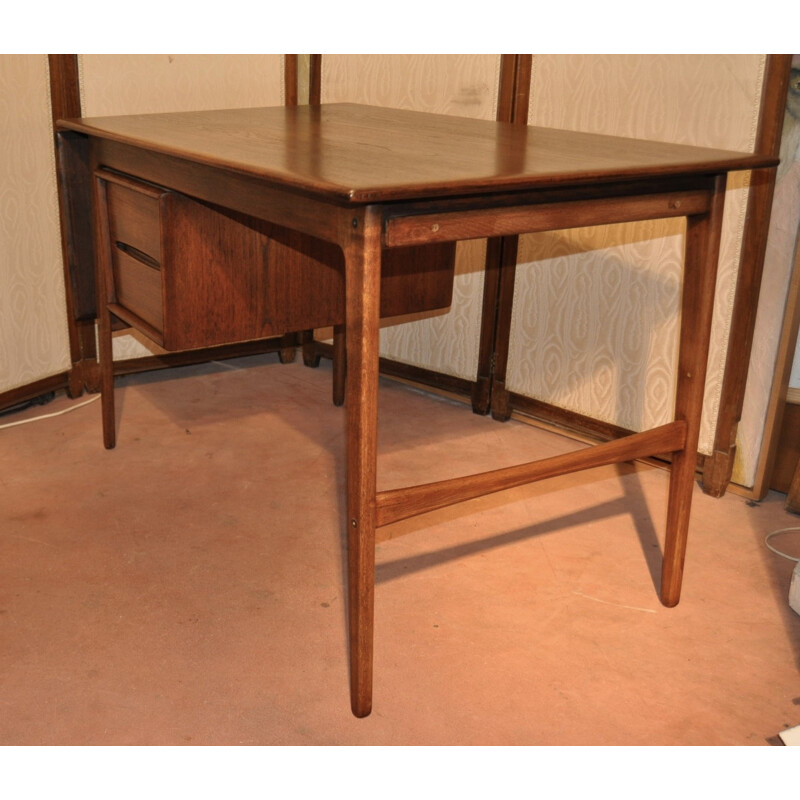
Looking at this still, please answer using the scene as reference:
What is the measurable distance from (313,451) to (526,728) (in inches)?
46.5

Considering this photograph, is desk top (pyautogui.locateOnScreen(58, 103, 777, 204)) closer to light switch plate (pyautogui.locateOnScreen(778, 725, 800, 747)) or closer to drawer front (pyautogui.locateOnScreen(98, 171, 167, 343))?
drawer front (pyautogui.locateOnScreen(98, 171, 167, 343))

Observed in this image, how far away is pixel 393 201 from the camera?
1.34m

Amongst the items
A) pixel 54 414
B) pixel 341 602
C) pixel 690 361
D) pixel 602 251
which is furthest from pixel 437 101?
pixel 341 602

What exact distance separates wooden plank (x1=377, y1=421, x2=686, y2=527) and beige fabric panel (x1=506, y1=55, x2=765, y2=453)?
2.14ft

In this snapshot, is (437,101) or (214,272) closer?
(214,272)

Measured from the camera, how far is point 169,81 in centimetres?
287

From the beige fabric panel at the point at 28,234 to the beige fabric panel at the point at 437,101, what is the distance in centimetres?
85

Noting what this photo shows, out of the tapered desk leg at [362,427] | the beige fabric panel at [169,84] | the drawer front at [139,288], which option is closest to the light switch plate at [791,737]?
the tapered desk leg at [362,427]

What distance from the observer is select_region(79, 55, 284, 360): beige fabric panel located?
8.96 ft

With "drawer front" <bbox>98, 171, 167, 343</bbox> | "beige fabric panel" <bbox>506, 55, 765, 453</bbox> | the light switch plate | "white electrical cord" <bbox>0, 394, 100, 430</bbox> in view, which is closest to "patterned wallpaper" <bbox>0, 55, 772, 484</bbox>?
"beige fabric panel" <bbox>506, 55, 765, 453</bbox>

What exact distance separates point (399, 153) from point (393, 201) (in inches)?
12.8

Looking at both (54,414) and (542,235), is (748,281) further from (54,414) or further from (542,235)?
(54,414)

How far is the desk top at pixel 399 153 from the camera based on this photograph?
137 centimetres

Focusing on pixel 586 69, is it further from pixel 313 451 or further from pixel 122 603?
pixel 122 603
